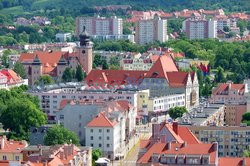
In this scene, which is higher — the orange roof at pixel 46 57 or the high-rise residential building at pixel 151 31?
the orange roof at pixel 46 57

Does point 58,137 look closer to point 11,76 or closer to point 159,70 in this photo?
point 159,70

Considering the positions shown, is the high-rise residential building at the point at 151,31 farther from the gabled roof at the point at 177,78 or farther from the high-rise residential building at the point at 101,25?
the gabled roof at the point at 177,78

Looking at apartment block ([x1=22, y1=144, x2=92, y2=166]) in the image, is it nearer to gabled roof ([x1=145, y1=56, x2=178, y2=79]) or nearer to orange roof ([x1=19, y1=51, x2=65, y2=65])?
gabled roof ([x1=145, y1=56, x2=178, y2=79])

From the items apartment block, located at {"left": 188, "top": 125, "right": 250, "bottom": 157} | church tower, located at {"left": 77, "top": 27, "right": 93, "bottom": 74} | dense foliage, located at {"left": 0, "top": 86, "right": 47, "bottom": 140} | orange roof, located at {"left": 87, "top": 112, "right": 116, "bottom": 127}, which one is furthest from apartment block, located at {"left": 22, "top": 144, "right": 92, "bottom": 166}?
church tower, located at {"left": 77, "top": 27, "right": 93, "bottom": 74}

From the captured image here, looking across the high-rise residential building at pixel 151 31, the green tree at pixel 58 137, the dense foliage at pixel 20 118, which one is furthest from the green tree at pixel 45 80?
the high-rise residential building at pixel 151 31

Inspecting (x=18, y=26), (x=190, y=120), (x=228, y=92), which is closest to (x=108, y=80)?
(x=228, y=92)
